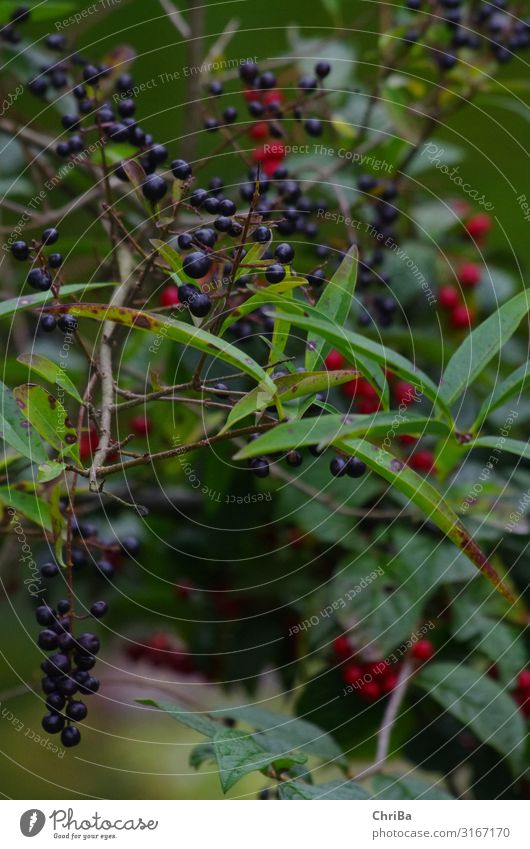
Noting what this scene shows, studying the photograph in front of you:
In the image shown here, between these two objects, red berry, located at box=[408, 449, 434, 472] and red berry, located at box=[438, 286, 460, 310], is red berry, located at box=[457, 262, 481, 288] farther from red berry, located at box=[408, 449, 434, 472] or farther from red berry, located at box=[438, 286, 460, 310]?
red berry, located at box=[408, 449, 434, 472]

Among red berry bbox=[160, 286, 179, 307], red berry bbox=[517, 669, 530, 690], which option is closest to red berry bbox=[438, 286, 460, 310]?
red berry bbox=[160, 286, 179, 307]

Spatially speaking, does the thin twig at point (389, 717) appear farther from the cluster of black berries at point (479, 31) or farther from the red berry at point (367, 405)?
the cluster of black berries at point (479, 31)

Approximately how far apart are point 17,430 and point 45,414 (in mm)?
47

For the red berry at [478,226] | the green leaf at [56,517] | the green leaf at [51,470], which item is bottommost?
the green leaf at [56,517]

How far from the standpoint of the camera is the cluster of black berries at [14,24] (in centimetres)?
108

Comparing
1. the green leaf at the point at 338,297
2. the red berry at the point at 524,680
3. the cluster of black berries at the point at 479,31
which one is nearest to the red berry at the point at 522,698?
the red berry at the point at 524,680

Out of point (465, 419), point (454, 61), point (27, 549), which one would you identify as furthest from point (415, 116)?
point (27, 549)

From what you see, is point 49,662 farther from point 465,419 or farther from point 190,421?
point 465,419

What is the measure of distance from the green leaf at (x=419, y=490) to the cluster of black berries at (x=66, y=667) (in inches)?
8.2

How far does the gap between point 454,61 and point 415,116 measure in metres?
0.13

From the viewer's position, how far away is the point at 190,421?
3.62ft

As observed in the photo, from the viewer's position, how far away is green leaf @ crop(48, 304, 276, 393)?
551mm

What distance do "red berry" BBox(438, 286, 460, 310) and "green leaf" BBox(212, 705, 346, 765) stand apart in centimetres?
61
